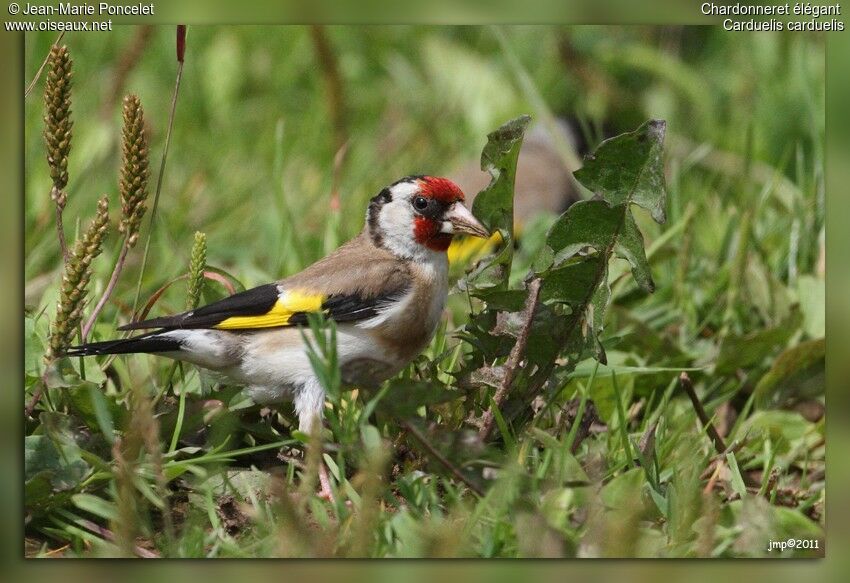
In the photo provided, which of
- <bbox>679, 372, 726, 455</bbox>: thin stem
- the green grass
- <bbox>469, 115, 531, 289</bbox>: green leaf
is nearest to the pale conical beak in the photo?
<bbox>469, 115, 531, 289</bbox>: green leaf

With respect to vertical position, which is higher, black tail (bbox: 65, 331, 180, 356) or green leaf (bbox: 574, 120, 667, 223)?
green leaf (bbox: 574, 120, 667, 223)

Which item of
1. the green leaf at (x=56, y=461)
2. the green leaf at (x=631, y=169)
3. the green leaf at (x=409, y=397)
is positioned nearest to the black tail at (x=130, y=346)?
the green leaf at (x=56, y=461)

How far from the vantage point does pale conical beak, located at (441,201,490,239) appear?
3526 millimetres

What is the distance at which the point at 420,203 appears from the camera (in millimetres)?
3742

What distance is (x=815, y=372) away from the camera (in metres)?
3.87

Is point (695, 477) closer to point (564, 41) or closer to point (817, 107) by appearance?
point (817, 107)

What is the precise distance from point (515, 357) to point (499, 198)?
1.45 ft

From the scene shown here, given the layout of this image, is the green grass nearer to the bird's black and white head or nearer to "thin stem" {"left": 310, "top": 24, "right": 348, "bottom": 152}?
"thin stem" {"left": 310, "top": 24, "right": 348, "bottom": 152}

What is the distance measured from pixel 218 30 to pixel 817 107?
10.8 feet

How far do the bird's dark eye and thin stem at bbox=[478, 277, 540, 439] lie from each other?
738mm

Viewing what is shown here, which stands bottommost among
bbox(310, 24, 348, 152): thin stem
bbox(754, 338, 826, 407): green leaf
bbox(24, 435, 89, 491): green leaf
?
bbox(24, 435, 89, 491): green leaf

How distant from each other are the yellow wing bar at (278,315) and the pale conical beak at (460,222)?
0.50 m

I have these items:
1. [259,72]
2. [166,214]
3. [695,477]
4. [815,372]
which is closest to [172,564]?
[695,477]

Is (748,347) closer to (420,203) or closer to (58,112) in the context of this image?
(420,203)
